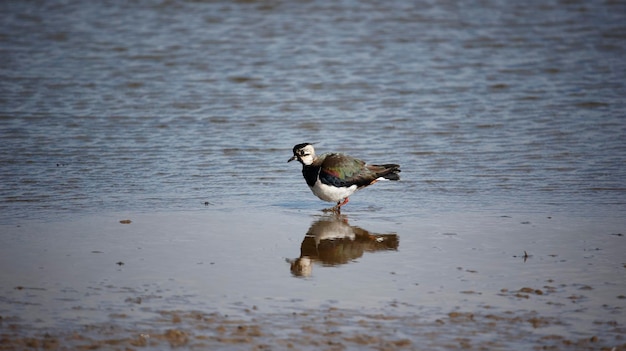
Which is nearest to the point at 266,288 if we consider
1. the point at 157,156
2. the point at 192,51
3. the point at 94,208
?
the point at 94,208

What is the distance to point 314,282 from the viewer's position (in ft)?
26.3

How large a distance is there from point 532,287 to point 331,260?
1.99 meters

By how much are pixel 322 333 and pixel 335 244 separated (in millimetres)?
2886

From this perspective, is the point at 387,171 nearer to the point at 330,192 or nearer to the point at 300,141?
the point at 330,192

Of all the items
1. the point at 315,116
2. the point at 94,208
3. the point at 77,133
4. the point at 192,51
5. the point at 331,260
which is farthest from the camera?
the point at 192,51

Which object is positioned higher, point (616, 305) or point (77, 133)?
point (616, 305)

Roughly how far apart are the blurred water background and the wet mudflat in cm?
109

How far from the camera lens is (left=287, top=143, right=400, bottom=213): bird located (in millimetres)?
11164

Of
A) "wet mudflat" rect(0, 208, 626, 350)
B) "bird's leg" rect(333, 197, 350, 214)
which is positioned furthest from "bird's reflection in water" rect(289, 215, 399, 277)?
"bird's leg" rect(333, 197, 350, 214)

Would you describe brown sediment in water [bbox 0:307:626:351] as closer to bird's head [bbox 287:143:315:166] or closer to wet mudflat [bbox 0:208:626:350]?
wet mudflat [bbox 0:208:626:350]

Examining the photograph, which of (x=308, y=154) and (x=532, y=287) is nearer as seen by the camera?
(x=532, y=287)

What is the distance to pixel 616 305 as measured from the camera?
739 centimetres

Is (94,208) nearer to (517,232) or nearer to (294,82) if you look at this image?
(517,232)

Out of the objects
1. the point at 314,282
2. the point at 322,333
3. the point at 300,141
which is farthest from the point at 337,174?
the point at 322,333
